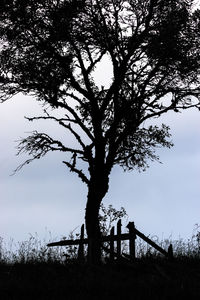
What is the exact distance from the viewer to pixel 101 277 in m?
18.0

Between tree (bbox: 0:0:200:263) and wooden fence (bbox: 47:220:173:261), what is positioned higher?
tree (bbox: 0:0:200:263)

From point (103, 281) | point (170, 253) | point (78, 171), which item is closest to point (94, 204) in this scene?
point (78, 171)

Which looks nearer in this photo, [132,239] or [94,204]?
[132,239]

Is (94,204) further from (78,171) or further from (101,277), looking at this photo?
(101,277)

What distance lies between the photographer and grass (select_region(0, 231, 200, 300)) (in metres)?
15.3

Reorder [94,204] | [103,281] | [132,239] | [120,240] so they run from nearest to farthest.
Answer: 1. [103,281]
2. [132,239]
3. [120,240]
4. [94,204]

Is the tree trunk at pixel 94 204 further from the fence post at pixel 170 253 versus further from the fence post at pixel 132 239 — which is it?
the fence post at pixel 170 253

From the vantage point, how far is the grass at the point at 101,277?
15328 millimetres

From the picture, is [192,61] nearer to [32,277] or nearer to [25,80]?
[25,80]

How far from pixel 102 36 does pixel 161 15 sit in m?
3.17

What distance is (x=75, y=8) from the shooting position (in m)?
24.7

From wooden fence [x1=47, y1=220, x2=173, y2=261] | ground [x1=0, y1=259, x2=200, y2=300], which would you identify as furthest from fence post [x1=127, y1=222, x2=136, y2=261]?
ground [x1=0, y1=259, x2=200, y2=300]

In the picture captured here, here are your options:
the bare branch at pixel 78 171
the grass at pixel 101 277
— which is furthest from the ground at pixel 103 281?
A: the bare branch at pixel 78 171

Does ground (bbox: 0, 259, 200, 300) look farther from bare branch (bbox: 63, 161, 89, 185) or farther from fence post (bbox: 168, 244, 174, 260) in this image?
bare branch (bbox: 63, 161, 89, 185)
